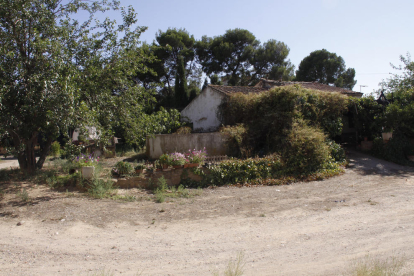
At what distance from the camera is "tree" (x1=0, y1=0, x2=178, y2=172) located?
7207mm

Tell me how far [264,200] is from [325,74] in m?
35.1

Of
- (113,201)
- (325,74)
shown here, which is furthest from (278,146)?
(325,74)

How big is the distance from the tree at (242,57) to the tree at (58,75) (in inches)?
899

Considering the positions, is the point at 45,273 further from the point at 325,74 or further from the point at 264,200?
the point at 325,74

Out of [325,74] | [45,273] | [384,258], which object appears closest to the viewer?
[45,273]

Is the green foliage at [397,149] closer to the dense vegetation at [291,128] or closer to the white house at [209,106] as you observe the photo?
the dense vegetation at [291,128]

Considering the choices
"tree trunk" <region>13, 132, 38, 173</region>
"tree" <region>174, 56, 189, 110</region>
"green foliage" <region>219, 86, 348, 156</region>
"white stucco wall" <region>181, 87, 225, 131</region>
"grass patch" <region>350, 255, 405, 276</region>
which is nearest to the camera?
"grass patch" <region>350, 255, 405, 276</region>

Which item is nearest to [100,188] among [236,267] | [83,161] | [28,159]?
[83,161]

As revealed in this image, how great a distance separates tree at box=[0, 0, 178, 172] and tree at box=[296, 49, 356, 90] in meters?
32.4

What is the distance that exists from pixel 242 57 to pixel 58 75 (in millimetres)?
27345

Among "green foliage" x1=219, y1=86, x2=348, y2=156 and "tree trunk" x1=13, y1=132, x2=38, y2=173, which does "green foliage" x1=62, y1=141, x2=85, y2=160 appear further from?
"green foliage" x1=219, y1=86, x2=348, y2=156

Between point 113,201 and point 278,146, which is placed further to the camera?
point 278,146

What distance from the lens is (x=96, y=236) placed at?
16.7 ft

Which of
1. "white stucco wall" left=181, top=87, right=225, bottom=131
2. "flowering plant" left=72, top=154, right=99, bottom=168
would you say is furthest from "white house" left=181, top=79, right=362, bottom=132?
"flowering plant" left=72, top=154, right=99, bottom=168
